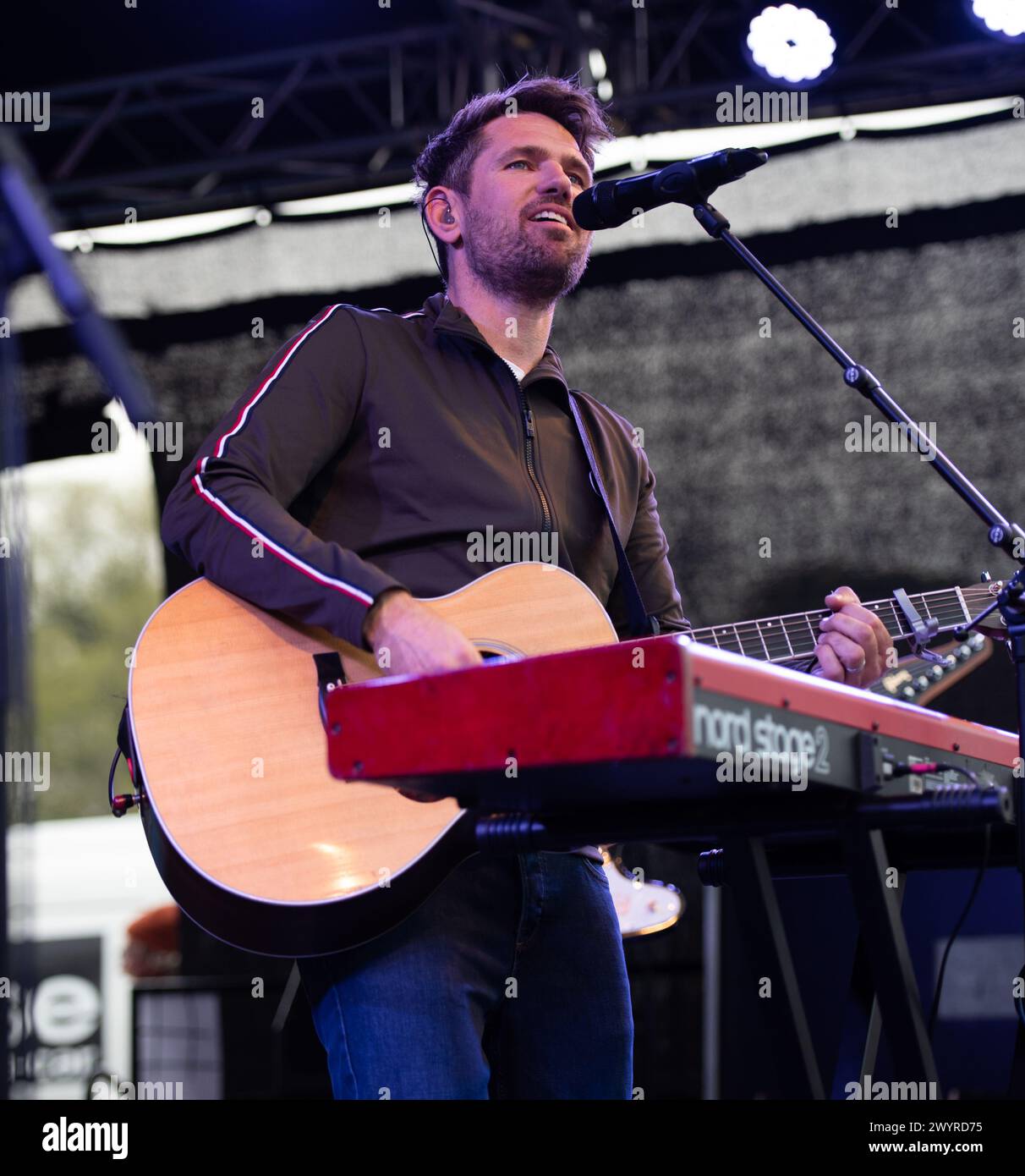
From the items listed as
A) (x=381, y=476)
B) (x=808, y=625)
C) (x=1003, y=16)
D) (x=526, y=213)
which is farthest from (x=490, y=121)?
(x=1003, y=16)

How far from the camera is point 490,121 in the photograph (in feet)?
8.98

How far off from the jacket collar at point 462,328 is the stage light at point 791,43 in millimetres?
3090

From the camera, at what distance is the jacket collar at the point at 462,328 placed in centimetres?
250

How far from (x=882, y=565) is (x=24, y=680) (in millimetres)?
3347

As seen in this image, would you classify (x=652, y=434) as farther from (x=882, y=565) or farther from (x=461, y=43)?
(x=461, y=43)

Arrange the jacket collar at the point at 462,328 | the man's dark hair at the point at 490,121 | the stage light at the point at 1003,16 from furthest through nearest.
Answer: the stage light at the point at 1003,16 → the man's dark hair at the point at 490,121 → the jacket collar at the point at 462,328

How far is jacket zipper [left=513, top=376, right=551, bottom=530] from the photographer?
2389mm

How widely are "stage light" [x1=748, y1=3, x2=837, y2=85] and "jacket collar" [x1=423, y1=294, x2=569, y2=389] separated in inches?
122

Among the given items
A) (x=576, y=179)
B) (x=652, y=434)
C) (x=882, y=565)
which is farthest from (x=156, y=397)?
(x=576, y=179)

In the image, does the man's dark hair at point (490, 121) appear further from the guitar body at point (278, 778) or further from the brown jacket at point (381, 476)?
the guitar body at point (278, 778)


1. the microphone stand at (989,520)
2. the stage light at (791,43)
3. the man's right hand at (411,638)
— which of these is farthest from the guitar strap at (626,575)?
the stage light at (791,43)

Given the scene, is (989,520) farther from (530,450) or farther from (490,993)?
(490,993)

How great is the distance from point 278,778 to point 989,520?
1090 mm
